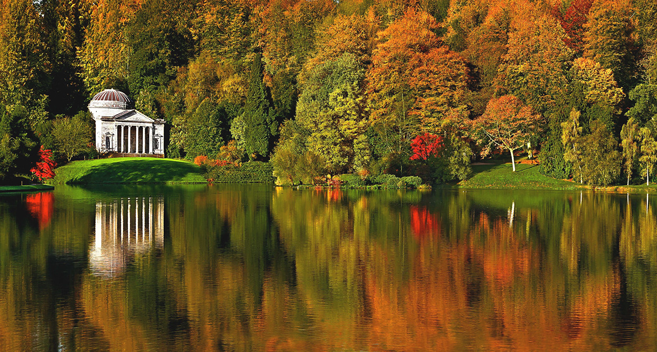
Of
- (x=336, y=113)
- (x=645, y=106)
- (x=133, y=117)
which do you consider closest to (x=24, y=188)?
(x=336, y=113)

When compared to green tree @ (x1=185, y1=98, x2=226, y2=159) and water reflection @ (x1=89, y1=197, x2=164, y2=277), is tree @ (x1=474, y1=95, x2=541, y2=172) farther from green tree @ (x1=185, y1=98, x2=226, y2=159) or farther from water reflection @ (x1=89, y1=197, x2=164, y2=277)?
water reflection @ (x1=89, y1=197, x2=164, y2=277)

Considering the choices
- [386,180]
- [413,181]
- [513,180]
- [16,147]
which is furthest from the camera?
[513,180]

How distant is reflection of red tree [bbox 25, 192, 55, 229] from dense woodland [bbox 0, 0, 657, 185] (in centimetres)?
698

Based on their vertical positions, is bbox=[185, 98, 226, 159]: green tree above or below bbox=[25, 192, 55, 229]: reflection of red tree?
above

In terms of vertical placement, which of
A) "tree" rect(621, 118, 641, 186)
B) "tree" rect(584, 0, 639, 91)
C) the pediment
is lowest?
"tree" rect(621, 118, 641, 186)

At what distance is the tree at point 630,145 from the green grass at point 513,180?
12.1 feet

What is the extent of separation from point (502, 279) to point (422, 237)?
7.12 meters

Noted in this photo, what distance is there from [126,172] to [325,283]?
53340 millimetres

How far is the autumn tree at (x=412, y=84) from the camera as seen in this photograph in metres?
64.6

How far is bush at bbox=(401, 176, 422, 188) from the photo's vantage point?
55.2 m

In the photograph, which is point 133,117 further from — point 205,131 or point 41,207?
point 41,207

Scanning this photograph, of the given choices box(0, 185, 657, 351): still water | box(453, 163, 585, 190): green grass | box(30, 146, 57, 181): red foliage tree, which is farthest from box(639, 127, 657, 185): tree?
box(30, 146, 57, 181): red foliage tree

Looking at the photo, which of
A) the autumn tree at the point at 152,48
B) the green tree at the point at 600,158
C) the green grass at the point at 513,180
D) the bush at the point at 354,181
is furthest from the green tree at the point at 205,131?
the green tree at the point at 600,158

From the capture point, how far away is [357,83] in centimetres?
6288
